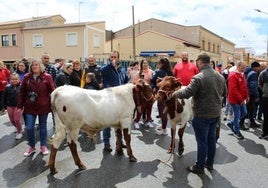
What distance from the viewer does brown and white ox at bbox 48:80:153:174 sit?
16.9 ft

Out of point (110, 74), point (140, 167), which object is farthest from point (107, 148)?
point (110, 74)

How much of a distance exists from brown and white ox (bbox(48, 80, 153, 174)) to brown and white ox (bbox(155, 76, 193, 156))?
0.51m

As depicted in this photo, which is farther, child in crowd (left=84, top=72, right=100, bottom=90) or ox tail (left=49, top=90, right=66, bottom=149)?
child in crowd (left=84, top=72, right=100, bottom=90)

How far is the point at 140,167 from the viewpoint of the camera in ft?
18.2

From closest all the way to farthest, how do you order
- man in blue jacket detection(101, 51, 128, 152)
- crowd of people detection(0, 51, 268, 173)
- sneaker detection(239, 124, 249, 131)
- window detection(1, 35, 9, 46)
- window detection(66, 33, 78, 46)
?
crowd of people detection(0, 51, 268, 173), man in blue jacket detection(101, 51, 128, 152), sneaker detection(239, 124, 249, 131), window detection(66, 33, 78, 46), window detection(1, 35, 9, 46)

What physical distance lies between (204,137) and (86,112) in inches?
81.1

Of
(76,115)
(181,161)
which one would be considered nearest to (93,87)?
(76,115)

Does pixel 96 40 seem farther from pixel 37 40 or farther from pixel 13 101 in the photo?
pixel 13 101

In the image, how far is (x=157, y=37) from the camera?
36.6 m

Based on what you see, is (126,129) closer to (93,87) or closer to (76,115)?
(76,115)

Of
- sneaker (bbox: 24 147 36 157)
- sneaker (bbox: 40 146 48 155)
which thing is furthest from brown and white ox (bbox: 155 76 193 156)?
sneaker (bbox: 24 147 36 157)

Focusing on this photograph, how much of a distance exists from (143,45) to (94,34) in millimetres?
6124

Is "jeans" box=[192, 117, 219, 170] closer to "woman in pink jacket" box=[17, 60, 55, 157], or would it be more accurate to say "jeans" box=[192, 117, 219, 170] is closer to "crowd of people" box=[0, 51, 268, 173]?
"crowd of people" box=[0, 51, 268, 173]

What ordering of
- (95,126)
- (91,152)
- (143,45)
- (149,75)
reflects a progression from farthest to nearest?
(143,45) → (149,75) → (91,152) → (95,126)
